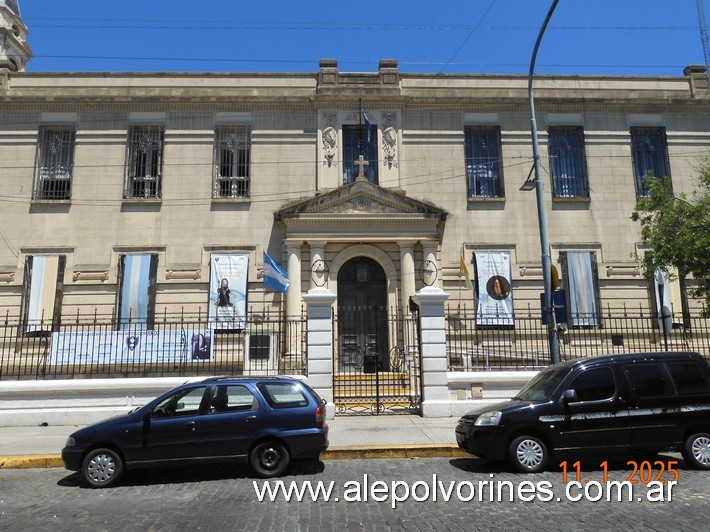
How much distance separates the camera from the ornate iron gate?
13352 mm

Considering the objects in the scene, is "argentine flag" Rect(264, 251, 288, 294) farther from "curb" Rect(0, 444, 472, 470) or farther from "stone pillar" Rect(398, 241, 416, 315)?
"curb" Rect(0, 444, 472, 470)

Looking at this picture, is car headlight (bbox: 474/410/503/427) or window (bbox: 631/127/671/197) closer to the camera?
car headlight (bbox: 474/410/503/427)

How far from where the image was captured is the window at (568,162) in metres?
20.8

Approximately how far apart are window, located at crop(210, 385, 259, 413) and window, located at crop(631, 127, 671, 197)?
18.8 meters

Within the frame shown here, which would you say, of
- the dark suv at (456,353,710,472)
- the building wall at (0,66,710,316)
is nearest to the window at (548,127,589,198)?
the building wall at (0,66,710,316)

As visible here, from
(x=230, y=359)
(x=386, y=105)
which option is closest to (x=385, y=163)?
(x=386, y=105)

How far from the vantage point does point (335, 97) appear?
67.2 feet

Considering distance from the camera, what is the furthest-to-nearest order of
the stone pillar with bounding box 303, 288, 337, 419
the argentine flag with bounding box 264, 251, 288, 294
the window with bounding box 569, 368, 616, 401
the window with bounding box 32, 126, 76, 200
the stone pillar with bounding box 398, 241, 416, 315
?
the window with bounding box 32, 126, 76, 200, the stone pillar with bounding box 398, 241, 416, 315, the argentine flag with bounding box 264, 251, 288, 294, the stone pillar with bounding box 303, 288, 337, 419, the window with bounding box 569, 368, 616, 401

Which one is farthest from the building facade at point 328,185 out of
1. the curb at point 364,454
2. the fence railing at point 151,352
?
the curb at point 364,454

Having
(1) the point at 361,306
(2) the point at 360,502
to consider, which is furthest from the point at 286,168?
(2) the point at 360,502

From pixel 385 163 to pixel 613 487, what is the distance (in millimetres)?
15187

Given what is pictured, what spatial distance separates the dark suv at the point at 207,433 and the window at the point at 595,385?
4.00 meters

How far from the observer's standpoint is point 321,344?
40.6ft

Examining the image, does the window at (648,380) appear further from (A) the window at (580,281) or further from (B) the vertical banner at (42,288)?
(B) the vertical banner at (42,288)
